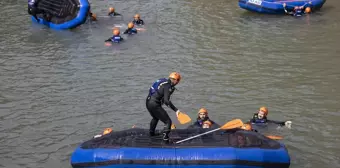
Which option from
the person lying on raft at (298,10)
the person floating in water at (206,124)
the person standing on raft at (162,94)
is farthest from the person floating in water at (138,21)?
the person standing on raft at (162,94)

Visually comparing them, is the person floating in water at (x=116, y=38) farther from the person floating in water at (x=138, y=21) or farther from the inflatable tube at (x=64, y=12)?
the inflatable tube at (x=64, y=12)

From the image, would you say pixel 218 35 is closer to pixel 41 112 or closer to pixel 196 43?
pixel 196 43

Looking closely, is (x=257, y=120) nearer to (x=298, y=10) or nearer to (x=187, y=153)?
(x=187, y=153)

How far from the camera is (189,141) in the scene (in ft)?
36.6

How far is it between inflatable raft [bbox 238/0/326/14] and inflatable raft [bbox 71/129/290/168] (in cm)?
1717

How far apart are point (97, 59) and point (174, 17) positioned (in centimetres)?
859

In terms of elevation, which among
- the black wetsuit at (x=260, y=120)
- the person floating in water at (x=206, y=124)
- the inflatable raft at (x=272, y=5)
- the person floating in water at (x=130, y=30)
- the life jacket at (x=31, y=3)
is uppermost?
the life jacket at (x=31, y=3)

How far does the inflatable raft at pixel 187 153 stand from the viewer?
10578 millimetres

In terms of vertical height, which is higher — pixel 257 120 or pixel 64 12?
pixel 64 12

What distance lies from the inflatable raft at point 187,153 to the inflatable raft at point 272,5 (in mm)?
17167

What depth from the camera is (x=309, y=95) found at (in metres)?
16.3

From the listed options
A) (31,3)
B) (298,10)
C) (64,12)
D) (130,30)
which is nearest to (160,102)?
(130,30)

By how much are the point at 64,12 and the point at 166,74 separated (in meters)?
9.93

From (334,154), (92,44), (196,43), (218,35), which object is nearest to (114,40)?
(92,44)
